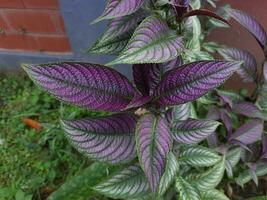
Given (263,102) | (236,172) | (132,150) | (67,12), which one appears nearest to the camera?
(132,150)

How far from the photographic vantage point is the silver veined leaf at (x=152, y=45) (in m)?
0.74

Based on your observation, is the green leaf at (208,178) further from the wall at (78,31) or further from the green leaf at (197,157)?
the wall at (78,31)

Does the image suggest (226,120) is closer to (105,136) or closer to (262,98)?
(262,98)

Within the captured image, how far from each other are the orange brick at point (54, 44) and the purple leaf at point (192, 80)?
1.26m

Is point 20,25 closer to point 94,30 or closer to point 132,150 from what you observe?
point 94,30

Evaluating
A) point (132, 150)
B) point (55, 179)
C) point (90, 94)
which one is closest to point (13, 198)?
point (55, 179)

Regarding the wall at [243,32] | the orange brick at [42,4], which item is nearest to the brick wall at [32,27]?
the orange brick at [42,4]

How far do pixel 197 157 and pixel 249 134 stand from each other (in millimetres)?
372

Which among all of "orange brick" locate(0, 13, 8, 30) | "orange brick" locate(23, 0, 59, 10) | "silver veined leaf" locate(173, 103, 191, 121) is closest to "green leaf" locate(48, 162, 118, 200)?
"silver veined leaf" locate(173, 103, 191, 121)

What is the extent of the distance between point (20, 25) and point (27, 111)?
433mm

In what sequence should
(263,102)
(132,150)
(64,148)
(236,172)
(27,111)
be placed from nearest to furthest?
1. (132,150)
2. (263,102)
3. (236,172)
4. (64,148)
5. (27,111)

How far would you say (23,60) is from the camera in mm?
2158

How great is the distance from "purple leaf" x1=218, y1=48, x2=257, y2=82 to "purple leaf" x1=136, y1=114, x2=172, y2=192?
2.03 feet

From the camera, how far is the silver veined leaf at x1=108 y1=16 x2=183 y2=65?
2.43 feet
